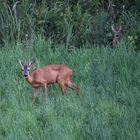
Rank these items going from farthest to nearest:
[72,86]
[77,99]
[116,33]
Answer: [116,33], [72,86], [77,99]

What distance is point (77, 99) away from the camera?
9.36 m

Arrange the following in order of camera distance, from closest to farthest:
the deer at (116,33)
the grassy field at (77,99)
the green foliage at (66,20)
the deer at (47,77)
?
the grassy field at (77,99)
the deer at (47,77)
the deer at (116,33)
the green foliage at (66,20)

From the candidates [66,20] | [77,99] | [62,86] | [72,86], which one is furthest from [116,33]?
[77,99]

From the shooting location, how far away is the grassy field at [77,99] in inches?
314

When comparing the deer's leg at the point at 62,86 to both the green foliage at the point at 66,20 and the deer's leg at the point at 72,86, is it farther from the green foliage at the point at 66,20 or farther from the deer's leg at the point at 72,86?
the green foliage at the point at 66,20

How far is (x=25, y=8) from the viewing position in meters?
13.7

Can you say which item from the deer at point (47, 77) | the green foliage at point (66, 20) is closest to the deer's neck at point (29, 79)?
the deer at point (47, 77)

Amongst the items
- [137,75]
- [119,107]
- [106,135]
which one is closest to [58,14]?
[137,75]

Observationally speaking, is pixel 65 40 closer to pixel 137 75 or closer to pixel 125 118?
pixel 137 75

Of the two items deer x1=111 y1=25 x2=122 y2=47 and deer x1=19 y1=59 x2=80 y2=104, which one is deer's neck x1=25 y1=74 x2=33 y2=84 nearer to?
deer x1=19 y1=59 x2=80 y2=104

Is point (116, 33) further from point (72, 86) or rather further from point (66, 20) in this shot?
point (72, 86)

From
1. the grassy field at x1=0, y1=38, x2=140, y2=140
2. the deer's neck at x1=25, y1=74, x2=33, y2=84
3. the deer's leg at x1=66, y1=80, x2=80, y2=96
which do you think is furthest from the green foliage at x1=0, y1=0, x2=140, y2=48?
the deer's neck at x1=25, y1=74, x2=33, y2=84

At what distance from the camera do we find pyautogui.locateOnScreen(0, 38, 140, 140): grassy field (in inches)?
314

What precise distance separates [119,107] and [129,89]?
92 cm
